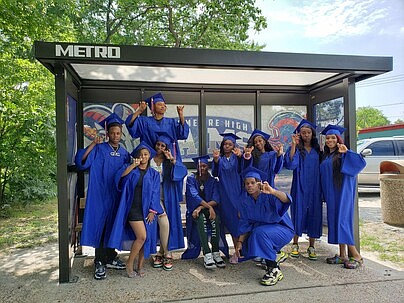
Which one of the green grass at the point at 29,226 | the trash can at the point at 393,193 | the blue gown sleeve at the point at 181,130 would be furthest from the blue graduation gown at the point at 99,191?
the trash can at the point at 393,193

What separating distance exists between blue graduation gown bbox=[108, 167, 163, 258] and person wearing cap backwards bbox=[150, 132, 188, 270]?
0.24 meters

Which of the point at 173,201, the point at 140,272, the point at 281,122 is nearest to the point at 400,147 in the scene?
the point at 281,122

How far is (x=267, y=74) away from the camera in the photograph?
5.14 metres

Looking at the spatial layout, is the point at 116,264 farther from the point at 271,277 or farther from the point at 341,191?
the point at 341,191

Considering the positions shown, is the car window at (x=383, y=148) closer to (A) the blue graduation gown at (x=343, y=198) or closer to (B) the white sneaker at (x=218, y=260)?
(A) the blue graduation gown at (x=343, y=198)

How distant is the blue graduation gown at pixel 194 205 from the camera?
4730 mm

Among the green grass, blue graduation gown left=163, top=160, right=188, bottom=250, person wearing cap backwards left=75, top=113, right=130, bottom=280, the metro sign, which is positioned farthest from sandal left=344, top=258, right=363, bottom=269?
the green grass

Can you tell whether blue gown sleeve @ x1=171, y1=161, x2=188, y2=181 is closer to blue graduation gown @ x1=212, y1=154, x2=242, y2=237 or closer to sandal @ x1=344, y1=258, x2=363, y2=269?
blue graduation gown @ x1=212, y1=154, x2=242, y2=237

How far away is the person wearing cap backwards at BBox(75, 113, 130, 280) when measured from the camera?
431cm

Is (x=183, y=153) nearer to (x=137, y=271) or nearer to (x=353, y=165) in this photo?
(x=137, y=271)

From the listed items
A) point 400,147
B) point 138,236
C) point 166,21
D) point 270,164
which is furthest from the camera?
point 166,21

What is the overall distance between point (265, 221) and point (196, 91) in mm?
2635

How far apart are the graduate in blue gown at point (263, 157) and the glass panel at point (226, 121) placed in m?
1.35

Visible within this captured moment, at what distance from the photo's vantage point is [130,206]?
4.24 m
